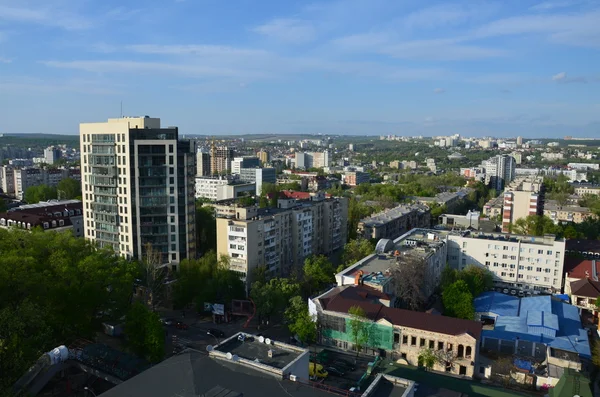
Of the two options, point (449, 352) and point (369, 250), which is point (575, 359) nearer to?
point (449, 352)

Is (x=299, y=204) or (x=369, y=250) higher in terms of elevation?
(x=299, y=204)

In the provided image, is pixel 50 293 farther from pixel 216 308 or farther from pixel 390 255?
pixel 390 255

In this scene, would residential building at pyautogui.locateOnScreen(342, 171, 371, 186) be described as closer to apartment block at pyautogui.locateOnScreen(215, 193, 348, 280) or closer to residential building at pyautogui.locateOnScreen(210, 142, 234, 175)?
residential building at pyautogui.locateOnScreen(210, 142, 234, 175)

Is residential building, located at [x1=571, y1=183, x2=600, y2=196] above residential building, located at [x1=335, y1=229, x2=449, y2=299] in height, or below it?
below

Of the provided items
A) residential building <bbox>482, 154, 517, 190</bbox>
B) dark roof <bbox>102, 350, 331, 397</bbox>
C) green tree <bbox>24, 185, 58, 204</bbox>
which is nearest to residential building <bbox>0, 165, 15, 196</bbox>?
green tree <bbox>24, 185, 58, 204</bbox>

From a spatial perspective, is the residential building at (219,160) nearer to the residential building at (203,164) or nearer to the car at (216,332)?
the residential building at (203,164)

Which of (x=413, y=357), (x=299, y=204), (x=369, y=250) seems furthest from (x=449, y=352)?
(x=299, y=204)
